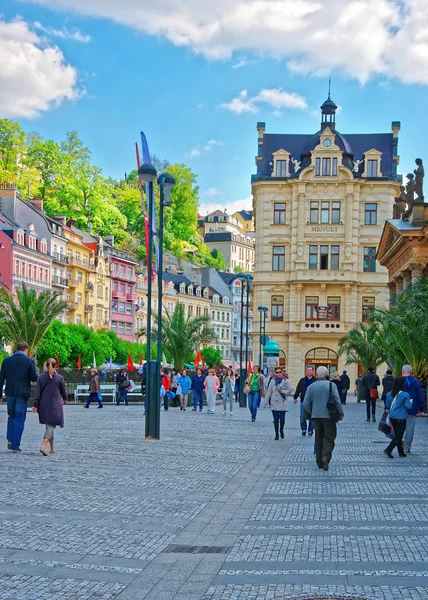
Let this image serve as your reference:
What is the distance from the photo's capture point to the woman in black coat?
17719 mm

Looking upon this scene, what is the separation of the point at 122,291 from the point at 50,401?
9527cm

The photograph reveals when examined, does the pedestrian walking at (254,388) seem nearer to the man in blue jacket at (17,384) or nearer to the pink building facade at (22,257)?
the man in blue jacket at (17,384)

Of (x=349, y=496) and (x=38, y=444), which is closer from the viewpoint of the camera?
(x=349, y=496)

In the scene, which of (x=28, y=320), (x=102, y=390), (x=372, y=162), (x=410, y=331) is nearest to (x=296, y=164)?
(x=372, y=162)

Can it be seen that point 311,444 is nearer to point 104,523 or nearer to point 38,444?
point 38,444

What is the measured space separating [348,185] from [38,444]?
2522 inches

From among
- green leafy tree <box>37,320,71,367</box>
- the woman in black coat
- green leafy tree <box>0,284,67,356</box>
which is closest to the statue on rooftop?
green leafy tree <box>0,284,67,356</box>

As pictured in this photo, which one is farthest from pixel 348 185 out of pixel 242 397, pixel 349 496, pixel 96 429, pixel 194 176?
pixel 349 496

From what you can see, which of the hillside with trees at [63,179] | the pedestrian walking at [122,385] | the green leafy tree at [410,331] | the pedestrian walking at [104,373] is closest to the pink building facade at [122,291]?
the hillside with trees at [63,179]

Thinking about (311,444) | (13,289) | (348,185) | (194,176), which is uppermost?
(194,176)

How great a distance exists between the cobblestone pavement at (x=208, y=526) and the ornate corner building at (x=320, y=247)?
62.5 metres

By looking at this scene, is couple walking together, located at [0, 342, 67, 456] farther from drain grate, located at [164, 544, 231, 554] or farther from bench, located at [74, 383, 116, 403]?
bench, located at [74, 383, 116, 403]

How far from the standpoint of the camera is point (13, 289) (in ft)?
279

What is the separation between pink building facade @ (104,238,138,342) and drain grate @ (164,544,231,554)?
322ft
